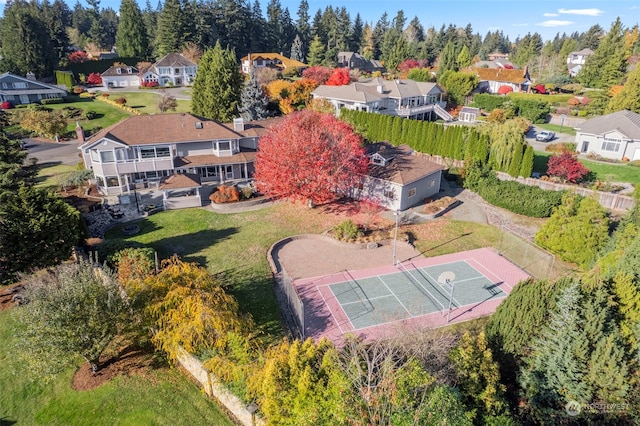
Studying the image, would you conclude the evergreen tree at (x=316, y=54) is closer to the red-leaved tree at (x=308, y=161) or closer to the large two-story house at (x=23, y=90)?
the large two-story house at (x=23, y=90)

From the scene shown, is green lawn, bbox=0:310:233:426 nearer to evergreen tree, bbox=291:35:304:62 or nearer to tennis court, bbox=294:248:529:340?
tennis court, bbox=294:248:529:340

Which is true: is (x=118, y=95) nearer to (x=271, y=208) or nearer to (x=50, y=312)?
(x=271, y=208)

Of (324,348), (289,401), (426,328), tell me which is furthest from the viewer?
(426,328)

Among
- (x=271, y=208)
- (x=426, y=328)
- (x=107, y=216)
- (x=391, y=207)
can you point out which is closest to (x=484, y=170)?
(x=391, y=207)

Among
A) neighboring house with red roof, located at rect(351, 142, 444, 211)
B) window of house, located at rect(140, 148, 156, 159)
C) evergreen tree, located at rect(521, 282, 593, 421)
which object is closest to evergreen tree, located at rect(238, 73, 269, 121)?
window of house, located at rect(140, 148, 156, 159)

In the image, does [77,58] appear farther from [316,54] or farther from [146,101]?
A: [316,54]

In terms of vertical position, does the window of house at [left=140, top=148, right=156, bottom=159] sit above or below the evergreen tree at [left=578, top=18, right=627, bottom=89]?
below
